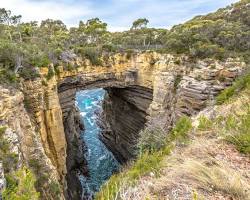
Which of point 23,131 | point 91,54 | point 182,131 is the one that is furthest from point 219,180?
point 91,54

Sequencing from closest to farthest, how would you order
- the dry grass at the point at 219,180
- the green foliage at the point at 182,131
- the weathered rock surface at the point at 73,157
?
1. the dry grass at the point at 219,180
2. the green foliage at the point at 182,131
3. the weathered rock surface at the point at 73,157

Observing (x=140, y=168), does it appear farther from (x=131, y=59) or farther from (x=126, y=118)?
(x=126, y=118)

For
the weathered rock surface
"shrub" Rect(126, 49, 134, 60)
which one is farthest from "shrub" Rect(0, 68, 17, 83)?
"shrub" Rect(126, 49, 134, 60)

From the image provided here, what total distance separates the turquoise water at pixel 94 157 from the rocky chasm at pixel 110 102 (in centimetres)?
78

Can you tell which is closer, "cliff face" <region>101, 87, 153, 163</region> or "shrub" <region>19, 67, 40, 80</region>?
"shrub" <region>19, 67, 40, 80</region>

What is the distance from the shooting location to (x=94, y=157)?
26406 millimetres

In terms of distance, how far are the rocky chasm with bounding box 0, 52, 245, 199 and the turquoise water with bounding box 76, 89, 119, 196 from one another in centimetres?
78

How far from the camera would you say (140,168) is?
4.92 m

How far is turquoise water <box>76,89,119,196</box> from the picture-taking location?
22.2 meters

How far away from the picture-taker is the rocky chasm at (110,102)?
1251cm

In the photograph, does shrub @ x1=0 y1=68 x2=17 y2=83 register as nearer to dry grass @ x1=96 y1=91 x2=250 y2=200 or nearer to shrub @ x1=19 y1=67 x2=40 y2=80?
shrub @ x1=19 y1=67 x2=40 y2=80

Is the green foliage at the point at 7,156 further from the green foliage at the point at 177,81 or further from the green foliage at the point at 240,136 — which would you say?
the green foliage at the point at 177,81

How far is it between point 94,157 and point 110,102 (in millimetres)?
5884

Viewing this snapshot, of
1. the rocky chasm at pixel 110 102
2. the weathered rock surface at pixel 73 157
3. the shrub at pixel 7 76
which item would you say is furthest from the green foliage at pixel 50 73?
the weathered rock surface at pixel 73 157
